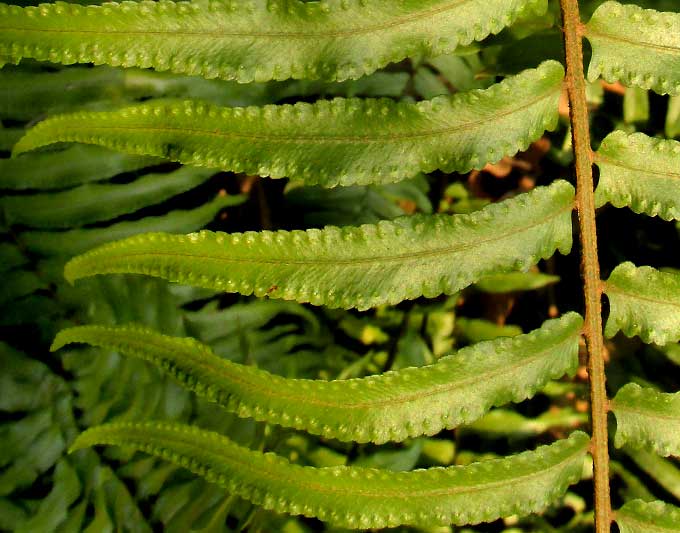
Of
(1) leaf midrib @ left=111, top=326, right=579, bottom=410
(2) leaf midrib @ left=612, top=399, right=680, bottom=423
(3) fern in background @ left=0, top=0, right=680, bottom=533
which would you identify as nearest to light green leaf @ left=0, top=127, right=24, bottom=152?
(3) fern in background @ left=0, top=0, right=680, bottom=533

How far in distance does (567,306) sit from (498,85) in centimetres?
129

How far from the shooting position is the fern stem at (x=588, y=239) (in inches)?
37.5

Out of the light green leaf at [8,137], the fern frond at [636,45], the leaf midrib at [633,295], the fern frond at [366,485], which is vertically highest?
the fern frond at [636,45]

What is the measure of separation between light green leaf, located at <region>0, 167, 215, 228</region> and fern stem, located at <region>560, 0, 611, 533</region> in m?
0.83

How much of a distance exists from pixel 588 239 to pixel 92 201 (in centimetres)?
98

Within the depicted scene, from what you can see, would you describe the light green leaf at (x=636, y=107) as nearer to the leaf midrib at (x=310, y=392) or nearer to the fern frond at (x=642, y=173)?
the fern frond at (x=642, y=173)

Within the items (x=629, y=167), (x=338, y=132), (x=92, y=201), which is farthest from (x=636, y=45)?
(x=92, y=201)

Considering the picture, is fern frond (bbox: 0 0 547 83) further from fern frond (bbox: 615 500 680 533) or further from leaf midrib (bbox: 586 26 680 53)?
fern frond (bbox: 615 500 680 533)

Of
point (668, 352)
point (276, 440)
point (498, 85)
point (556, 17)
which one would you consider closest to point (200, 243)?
point (498, 85)

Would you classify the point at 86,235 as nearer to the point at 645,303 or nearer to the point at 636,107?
the point at 645,303

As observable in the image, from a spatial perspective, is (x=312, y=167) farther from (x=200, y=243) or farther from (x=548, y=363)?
(x=548, y=363)

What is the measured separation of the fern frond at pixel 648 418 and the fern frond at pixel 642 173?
23 centimetres

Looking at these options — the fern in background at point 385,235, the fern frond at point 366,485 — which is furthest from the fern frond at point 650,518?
the fern frond at point 366,485

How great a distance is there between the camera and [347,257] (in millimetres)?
919
